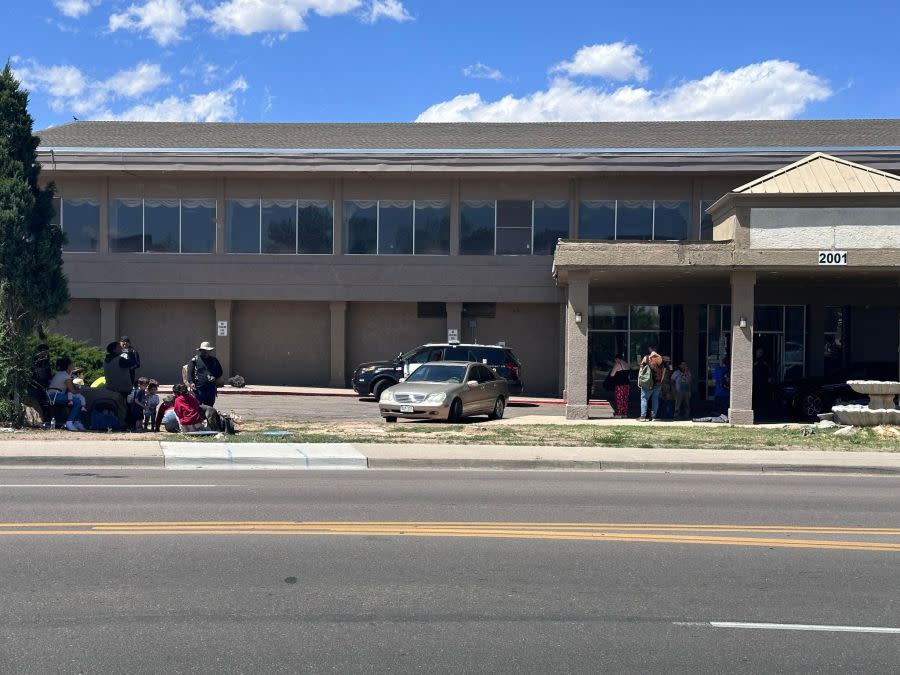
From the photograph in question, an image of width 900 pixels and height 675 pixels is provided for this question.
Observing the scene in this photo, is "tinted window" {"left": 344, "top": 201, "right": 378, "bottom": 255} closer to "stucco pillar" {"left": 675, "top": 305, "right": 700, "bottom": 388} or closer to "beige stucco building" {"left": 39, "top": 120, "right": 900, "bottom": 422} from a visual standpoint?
"beige stucco building" {"left": 39, "top": 120, "right": 900, "bottom": 422}

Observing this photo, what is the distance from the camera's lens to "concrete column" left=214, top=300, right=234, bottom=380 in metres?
33.4

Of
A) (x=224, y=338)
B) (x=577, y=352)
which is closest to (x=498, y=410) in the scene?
(x=577, y=352)

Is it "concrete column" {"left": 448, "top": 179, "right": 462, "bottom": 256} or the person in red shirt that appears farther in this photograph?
"concrete column" {"left": 448, "top": 179, "right": 462, "bottom": 256}

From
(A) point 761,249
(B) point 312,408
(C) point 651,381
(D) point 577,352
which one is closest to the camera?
(A) point 761,249

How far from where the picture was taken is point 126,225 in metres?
33.4

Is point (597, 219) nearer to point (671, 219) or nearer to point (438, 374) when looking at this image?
point (671, 219)

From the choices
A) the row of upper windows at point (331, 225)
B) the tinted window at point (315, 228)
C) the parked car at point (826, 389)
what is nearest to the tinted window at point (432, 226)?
the row of upper windows at point (331, 225)

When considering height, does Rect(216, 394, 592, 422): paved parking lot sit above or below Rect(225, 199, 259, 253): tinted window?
below

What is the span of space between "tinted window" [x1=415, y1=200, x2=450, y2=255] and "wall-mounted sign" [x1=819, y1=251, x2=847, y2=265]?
1399cm

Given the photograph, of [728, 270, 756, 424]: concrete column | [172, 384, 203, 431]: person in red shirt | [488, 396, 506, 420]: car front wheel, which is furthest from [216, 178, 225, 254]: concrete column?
[728, 270, 756, 424]: concrete column

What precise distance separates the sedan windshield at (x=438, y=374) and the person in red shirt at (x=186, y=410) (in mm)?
5835

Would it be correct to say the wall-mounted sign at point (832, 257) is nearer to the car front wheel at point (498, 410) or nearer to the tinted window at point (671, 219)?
the car front wheel at point (498, 410)

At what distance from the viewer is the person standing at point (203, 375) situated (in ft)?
61.5

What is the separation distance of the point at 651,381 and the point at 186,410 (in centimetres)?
1048
